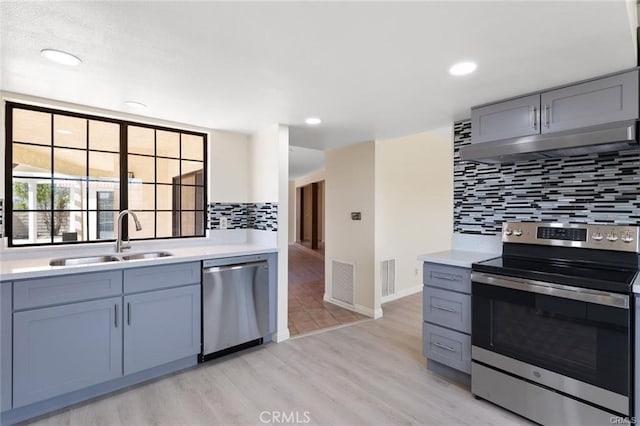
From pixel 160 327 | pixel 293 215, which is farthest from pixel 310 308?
pixel 293 215

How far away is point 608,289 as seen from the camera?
164 centimetres

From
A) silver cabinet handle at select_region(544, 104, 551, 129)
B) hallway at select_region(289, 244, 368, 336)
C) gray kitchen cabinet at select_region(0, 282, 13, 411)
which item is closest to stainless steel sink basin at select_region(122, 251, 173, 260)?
gray kitchen cabinet at select_region(0, 282, 13, 411)

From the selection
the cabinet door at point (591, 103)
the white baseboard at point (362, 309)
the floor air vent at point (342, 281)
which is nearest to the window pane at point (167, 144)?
the floor air vent at point (342, 281)

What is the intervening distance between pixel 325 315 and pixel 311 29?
3.18 meters

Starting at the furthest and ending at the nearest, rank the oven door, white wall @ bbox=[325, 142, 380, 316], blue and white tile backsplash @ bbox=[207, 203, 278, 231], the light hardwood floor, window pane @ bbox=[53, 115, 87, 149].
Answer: white wall @ bbox=[325, 142, 380, 316]
blue and white tile backsplash @ bbox=[207, 203, 278, 231]
window pane @ bbox=[53, 115, 87, 149]
the light hardwood floor
the oven door

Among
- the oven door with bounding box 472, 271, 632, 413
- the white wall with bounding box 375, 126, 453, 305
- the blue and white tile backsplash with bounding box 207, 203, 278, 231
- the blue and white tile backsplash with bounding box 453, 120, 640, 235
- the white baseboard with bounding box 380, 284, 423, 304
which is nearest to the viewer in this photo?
the oven door with bounding box 472, 271, 632, 413

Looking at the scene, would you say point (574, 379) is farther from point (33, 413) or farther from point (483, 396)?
point (33, 413)

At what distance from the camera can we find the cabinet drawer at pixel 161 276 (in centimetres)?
228

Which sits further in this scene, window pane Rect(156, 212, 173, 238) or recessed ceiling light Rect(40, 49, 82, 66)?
window pane Rect(156, 212, 173, 238)

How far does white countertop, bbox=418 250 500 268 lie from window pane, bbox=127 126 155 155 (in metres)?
2.86

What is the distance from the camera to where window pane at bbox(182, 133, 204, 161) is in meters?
3.47

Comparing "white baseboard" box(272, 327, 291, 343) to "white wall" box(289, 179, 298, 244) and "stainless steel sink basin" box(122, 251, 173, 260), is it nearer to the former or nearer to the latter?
"stainless steel sink basin" box(122, 251, 173, 260)

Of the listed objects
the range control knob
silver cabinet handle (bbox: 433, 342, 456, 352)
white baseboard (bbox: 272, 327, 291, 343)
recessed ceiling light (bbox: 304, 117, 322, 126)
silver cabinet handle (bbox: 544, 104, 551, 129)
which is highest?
recessed ceiling light (bbox: 304, 117, 322, 126)

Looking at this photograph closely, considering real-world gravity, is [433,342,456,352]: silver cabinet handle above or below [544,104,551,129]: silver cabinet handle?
below
